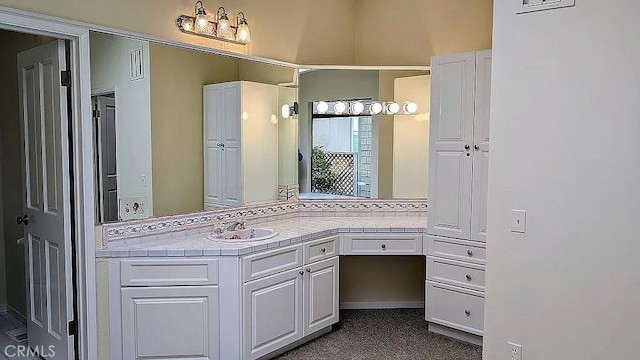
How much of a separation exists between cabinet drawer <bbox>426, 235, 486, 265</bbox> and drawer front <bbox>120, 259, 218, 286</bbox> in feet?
5.42

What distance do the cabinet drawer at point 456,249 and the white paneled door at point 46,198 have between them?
2.39m

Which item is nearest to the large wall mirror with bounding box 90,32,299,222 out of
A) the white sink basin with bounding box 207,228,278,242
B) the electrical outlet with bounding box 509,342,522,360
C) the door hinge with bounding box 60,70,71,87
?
the door hinge with bounding box 60,70,71,87

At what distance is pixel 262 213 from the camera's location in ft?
12.7

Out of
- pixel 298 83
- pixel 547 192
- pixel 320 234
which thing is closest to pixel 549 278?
pixel 547 192

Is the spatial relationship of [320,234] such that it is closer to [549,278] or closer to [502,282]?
[502,282]

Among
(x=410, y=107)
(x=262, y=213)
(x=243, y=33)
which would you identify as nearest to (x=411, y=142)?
(x=410, y=107)

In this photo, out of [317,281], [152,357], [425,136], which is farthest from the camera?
[425,136]

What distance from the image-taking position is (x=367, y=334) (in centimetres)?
376

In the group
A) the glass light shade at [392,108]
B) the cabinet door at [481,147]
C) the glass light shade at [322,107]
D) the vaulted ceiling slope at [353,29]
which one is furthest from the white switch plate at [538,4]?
the glass light shade at [322,107]

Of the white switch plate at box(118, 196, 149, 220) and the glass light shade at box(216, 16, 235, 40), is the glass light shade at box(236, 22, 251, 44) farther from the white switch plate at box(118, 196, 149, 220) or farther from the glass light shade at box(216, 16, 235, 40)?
the white switch plate at box(118, 196, 149, 220)

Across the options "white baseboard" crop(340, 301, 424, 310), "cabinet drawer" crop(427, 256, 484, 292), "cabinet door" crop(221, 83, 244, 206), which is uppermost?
"cabinet door" crop(221, 83, 244, 206)

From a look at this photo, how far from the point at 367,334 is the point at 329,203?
1.08m

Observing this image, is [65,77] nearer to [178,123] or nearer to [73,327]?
[178,123]

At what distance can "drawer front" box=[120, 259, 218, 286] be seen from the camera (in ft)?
9.40
